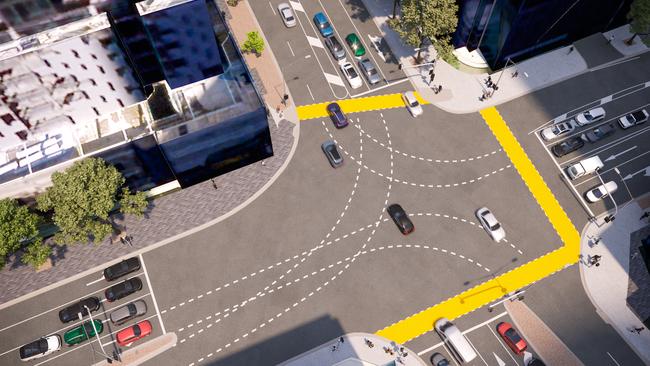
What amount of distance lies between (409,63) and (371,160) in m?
17.5

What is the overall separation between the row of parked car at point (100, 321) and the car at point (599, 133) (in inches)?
2350

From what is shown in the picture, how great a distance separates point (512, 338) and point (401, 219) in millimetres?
17867

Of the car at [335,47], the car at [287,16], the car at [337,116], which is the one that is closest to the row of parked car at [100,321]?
the car at [337,116]

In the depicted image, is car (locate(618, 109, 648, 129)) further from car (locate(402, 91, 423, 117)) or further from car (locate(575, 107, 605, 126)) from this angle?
car (locate(402, 91, 423, 117))

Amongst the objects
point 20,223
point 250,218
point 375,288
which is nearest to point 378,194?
point 375,288

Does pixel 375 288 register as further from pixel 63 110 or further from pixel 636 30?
pixel 636 30

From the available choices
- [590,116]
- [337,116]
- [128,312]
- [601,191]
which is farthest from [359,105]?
[128,312]

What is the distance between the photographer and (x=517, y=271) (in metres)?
57.7

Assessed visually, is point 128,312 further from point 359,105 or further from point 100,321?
point 359,105

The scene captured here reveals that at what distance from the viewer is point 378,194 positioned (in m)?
61.9

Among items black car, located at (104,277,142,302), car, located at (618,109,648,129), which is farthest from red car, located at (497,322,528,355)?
black car, located at (104,277,142,302)

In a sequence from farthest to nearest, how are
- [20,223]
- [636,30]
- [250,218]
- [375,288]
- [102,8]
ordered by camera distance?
1. [636,30]
2. [250,218]
3. [375,288]
4. [20,223]
5. [102,8]

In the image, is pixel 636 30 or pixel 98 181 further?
pixel 636 30

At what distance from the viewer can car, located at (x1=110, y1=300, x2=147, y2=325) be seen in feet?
176
